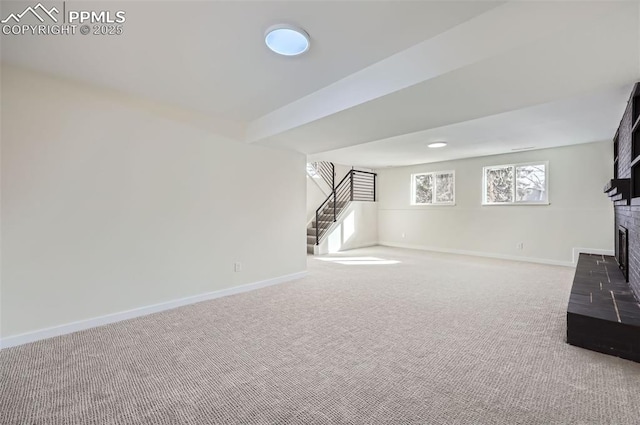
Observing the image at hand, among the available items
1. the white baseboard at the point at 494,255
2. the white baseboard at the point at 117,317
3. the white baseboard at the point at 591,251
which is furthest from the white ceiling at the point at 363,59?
the white baseboard at the point at 494,255

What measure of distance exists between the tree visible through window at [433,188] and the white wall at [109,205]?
5280 millimetres

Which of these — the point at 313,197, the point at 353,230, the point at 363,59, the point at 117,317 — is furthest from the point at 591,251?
the point at 117,317

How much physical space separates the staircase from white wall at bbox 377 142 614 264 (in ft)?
2.11

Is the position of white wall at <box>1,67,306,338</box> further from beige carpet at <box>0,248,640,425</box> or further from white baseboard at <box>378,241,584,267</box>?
white baseboard at <box>378,241,584,267</box>

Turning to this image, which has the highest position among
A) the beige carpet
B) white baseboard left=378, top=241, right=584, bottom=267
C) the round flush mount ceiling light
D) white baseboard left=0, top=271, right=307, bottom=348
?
the round flush mount ceiling light

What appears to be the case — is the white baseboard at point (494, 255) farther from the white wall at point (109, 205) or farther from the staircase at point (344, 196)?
the white wall at point (109, 205)

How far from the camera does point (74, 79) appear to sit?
2584mm

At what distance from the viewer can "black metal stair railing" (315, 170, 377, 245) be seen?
8086 millimetres

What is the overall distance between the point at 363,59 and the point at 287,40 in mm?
634

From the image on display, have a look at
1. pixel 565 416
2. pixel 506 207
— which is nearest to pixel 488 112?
pixel 565 416

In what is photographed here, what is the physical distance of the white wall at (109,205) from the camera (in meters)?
2.39

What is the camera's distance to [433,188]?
300 inches

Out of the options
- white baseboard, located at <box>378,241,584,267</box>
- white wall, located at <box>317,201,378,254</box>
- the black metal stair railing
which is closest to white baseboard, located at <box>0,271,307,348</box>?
white wall, located at <box>317,201,378,254</box>

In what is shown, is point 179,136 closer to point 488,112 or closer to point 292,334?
point 292,334
